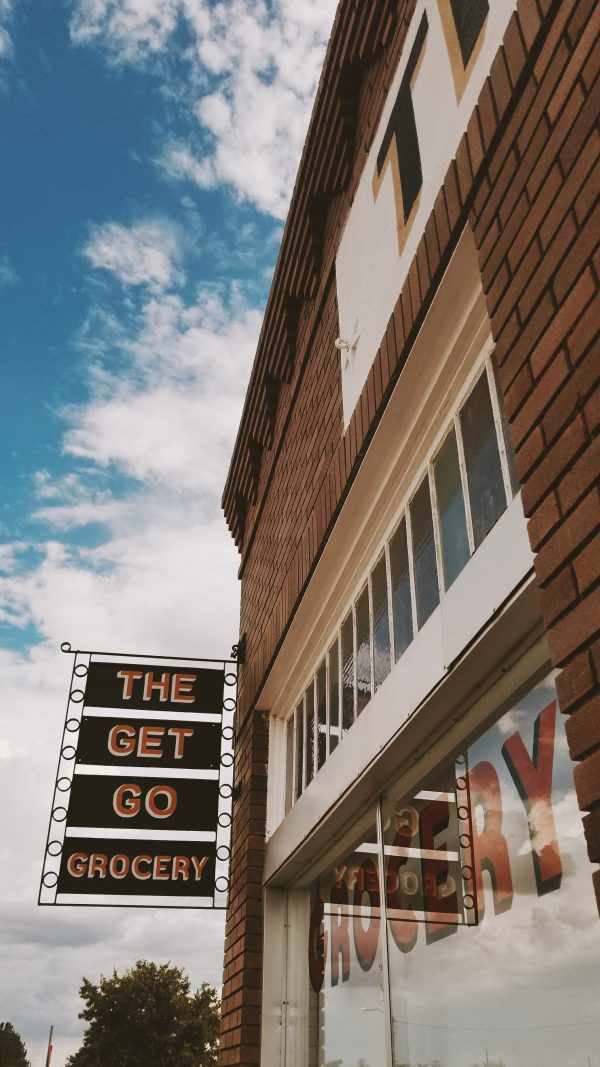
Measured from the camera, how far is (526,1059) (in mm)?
2299

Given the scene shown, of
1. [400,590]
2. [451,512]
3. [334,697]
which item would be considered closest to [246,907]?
[334,697]

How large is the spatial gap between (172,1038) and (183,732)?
3305cm

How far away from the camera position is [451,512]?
3178 millimetres

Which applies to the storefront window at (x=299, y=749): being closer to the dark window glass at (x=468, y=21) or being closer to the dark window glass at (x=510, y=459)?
the dark window glass at (x=510, y=459)

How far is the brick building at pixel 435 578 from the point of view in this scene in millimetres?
2096

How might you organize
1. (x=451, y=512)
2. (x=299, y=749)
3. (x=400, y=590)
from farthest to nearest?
(x=299, y=749)
(x=400, y=590)
(x=451, y=512)

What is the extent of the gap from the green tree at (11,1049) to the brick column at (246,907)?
72.9 meters

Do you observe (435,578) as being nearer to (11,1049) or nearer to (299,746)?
(299,746)

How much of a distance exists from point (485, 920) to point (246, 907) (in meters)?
2.86

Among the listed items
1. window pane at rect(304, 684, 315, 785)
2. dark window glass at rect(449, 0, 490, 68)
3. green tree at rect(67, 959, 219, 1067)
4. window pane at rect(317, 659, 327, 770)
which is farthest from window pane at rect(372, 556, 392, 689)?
green tree at rect(67, 959, 219, 1067)

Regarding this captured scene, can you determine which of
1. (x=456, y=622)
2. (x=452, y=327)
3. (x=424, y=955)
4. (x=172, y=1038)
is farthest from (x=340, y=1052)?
(x=172, y=1038)

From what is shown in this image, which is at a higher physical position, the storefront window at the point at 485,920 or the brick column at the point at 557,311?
the brick column at the point at 557,311

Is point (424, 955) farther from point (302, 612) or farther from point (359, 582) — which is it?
point (302, 612)

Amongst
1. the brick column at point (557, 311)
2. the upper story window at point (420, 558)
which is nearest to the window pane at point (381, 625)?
the upper story window at point (420, 558)
